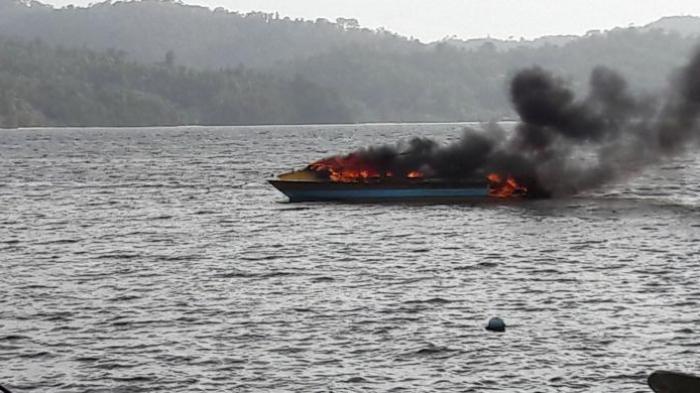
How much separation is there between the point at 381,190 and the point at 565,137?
26111mm

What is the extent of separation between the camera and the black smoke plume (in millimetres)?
115544

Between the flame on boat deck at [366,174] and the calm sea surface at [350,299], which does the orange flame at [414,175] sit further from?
the calm sea surface at [350,299]

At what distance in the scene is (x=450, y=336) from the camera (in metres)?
45.0

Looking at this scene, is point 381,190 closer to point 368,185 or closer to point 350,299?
point 368,185

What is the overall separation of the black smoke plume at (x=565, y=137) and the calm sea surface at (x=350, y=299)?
38.1ft

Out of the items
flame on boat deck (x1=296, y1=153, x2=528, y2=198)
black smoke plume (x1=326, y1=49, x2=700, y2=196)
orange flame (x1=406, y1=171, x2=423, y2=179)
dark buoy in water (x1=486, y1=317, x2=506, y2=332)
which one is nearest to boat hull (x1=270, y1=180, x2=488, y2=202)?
flame on boat deck (x1=296, y1=153, x2=528, y2=198)

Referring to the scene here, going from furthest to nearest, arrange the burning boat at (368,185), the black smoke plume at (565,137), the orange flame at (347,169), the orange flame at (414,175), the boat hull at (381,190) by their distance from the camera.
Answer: the black smoke plume at (565,137), the orange flame at (414,175), the orange flame at (347,169), the burning boat at (368,185), the boat hull at (381,190)

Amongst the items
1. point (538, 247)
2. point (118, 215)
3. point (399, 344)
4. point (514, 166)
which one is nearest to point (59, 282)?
point (399, 344)

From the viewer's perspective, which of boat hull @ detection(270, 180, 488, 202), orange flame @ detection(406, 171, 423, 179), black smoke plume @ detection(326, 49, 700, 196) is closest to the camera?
boat hull @ detection(270, 180, 488, 202)

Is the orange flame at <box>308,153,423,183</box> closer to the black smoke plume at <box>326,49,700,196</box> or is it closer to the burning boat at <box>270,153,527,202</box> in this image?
the burning boat at <box>270,153,527,202</box>

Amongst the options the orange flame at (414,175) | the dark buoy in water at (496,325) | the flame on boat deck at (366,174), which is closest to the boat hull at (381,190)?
the flame on boat deck at (366,174)

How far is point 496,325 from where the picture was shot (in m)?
46.0

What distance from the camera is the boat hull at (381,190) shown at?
358 ft

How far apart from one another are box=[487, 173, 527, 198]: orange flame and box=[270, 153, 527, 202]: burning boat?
0.15 m
